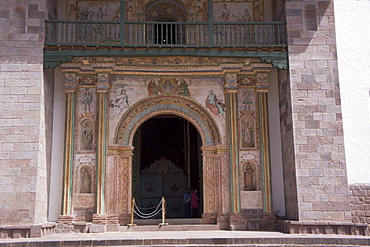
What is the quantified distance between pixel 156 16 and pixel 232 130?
421cm

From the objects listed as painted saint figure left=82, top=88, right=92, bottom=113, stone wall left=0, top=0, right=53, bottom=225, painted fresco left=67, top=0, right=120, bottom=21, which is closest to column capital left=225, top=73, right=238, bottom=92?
painted fresco left=67, top=0, right=120, bottom=21

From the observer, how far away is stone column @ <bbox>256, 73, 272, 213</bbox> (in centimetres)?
1299

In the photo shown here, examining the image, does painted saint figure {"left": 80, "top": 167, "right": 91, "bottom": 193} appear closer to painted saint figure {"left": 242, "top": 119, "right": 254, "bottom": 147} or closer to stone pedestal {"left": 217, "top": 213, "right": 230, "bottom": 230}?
stone pedestal {"left": 217, "top": 213, "right": 230, "bottom": 230}

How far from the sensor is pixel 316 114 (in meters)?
Answer: 12.2

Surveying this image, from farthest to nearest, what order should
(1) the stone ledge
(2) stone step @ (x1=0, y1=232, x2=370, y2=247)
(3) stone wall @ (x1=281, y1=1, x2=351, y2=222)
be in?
1. (3) stone wall @ (x1=281, y1=1, x2=351, y2=222)
2. (1) the stone ledge
3. (2) stone step @ (x1=0, y1=232, x2=370, y2=247)

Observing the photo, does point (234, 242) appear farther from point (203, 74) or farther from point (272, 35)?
point (272, 35)

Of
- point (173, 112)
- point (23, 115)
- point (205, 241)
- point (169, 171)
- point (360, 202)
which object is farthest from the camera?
point (169, 171)

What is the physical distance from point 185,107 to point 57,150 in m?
3.67

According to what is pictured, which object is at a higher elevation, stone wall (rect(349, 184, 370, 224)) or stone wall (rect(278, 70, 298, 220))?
stone wall (rect(278, 70, 298, 220))

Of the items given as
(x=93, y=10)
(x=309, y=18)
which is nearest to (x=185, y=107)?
(x=93, y=10)

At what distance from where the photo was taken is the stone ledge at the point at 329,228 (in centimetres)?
1134

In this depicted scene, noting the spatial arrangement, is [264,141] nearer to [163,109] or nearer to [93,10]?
[163,109]

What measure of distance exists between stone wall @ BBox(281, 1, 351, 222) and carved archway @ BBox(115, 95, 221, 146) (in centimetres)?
237

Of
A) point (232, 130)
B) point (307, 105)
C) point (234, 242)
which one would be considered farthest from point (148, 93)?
point (234, 242)
